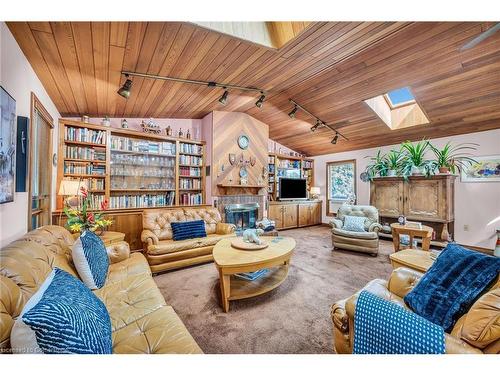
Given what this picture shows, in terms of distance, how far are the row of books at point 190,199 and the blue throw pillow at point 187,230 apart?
1.10 m

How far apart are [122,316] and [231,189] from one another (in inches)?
141

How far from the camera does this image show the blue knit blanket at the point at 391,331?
0.87 m

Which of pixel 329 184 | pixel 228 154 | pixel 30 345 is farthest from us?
pixel 329 184

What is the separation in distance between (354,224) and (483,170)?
251 centimetres

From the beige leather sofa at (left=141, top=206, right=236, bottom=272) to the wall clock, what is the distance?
168 centimetres

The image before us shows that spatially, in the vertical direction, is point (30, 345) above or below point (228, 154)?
below

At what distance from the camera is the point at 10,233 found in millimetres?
1621

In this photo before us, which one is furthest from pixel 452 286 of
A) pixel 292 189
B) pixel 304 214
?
pixel 304 214

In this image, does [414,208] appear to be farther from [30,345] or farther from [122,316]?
[30,345]

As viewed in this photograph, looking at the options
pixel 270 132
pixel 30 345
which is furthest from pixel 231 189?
pixel 30 345

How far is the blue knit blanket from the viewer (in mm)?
870

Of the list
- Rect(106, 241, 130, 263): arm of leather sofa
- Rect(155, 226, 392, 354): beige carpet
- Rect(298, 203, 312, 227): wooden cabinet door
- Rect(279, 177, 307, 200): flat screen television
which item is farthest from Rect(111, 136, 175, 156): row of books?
Rect(298, 203, 312, 227): wooden cabinet door

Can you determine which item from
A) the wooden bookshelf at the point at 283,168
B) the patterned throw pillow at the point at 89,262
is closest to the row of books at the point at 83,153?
the patterned throw pillow at the point at 89,262
